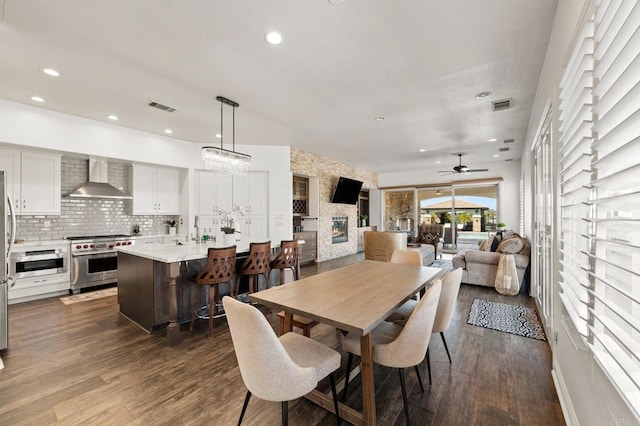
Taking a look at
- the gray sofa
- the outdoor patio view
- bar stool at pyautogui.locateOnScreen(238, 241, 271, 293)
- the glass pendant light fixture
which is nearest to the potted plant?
the glass pendant light fixture

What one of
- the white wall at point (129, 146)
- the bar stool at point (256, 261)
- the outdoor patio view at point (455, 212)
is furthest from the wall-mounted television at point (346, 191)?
the bar stool at point (256, 261)

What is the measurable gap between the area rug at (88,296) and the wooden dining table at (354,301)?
3.87 metres

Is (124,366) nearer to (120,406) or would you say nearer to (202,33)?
(120,406)

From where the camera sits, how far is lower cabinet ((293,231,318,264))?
6905 millimetres

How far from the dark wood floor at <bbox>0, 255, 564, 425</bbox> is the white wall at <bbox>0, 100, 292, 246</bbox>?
2.54m

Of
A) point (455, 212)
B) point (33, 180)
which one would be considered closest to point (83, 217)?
point (33, 180)

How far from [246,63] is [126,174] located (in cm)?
424

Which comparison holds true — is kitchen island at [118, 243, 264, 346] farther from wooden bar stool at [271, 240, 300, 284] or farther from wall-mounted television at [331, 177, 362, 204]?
wall-mounted television at [331, 177, 362, 204]

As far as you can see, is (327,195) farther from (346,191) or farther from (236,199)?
(236,199)

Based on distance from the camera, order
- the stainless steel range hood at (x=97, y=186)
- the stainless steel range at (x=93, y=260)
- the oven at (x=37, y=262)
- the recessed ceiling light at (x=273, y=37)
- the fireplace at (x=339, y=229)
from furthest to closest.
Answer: the fireplace at (x=339, y=229)
the stainless steel range hood at (x=97, y=186)
the stainless steel range at (x=93, y=260)
the oven at (x=37, y=262)
the recessed ceiling light at (x=273, y=37)

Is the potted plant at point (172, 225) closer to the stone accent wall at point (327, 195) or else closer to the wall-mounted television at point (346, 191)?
the stone accent wall at point (327, 195)

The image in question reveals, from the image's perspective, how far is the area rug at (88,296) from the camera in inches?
164

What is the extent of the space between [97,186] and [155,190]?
3.02 ft

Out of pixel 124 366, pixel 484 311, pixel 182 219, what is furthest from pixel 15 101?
pixel 484 311
